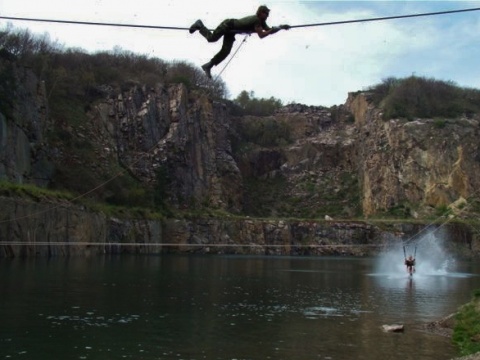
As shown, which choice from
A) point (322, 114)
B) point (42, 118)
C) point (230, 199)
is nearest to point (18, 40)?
point (42, 118)

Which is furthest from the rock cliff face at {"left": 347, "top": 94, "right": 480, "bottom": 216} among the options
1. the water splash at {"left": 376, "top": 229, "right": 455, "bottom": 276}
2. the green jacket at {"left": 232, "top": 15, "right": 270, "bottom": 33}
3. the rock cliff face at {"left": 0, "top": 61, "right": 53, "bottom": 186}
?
the green jacket at {"left": 232, "top": 15, "right": 270, "bottom": 33}

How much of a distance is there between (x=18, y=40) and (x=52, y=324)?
96.2 m

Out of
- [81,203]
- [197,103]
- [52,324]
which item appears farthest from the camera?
[197,103]

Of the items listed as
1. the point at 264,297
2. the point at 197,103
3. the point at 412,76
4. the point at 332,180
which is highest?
the point at 412,76

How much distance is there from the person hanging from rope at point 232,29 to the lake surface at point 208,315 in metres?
13.2

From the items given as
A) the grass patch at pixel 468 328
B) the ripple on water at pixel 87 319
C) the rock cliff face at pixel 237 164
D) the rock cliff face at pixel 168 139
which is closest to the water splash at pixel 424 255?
the rock cliff face at pixel 237 164

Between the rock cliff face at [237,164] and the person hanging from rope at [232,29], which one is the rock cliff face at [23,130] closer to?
the rock cliff face at [237,164]

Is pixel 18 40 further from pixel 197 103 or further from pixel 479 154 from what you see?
pixel 479 154

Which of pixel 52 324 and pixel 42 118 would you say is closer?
pixel 52 324

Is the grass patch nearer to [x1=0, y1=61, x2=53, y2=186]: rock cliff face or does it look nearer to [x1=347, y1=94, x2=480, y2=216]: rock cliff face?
[x1=0, y1=61, x2=53, y2=186]: rock cliff face

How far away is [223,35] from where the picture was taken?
527 inches

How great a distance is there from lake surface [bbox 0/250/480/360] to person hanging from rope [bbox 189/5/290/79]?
13.2 m

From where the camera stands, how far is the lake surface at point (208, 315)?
2444 cm

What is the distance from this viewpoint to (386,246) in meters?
121
